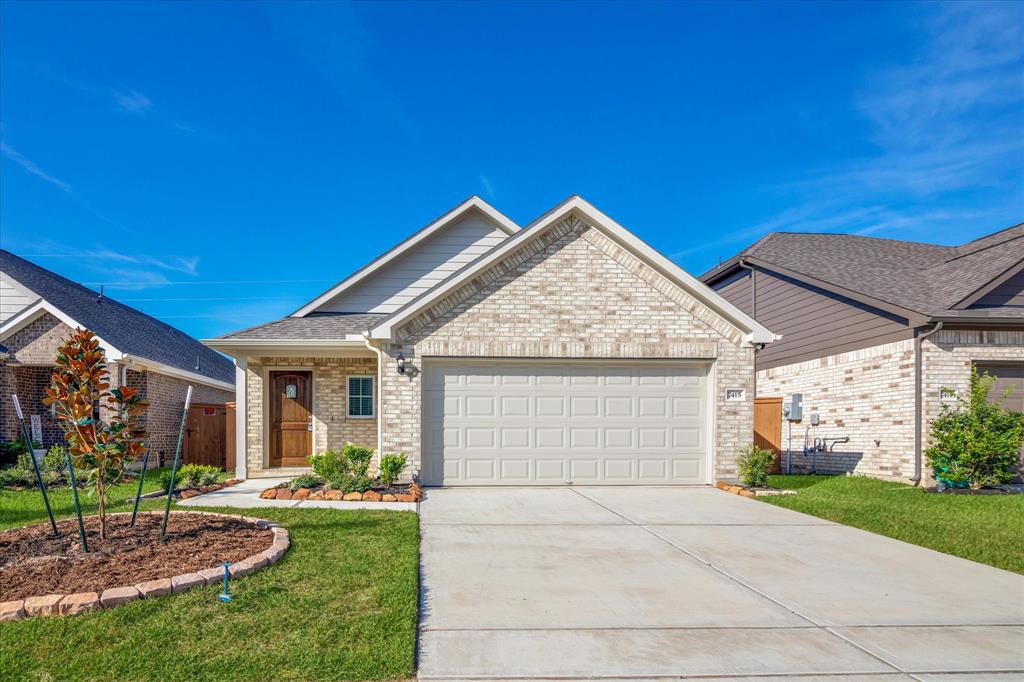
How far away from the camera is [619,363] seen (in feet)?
37.9

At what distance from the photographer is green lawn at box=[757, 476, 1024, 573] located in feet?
23.4

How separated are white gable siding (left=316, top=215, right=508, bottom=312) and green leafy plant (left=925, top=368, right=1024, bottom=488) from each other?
10140mm

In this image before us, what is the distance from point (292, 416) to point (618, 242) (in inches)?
303

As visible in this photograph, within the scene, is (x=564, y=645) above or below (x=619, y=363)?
below

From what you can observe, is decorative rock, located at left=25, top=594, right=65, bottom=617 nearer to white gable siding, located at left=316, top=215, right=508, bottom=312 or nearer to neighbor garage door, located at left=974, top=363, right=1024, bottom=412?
white gable siding, located at left=316, top=215, right=508, bottom=312

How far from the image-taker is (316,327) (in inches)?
514

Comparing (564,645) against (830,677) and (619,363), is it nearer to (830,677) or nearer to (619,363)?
(830,677)

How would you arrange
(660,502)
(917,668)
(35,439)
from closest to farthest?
1. (917,668)
2. (660,502)
3. (35,439)

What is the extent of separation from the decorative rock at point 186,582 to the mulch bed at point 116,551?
0.72 ft

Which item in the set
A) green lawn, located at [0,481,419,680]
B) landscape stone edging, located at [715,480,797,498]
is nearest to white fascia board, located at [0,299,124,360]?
green lawn, located at [0,481,419,680]

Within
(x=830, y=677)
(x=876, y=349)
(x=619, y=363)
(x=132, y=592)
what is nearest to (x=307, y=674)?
(x=132, y=592)

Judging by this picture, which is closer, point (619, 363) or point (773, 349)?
point (619, 363)

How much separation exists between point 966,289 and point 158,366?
17.8 m

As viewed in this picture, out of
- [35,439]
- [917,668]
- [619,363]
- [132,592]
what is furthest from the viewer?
[35,439]
